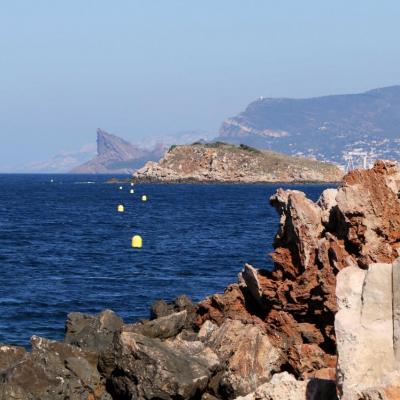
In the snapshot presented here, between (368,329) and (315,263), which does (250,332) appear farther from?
(368,329)

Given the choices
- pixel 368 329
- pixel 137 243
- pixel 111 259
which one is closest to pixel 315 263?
pixel 368 329

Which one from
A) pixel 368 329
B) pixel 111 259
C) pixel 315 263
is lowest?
pixel 111 259

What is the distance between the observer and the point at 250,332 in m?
25.2

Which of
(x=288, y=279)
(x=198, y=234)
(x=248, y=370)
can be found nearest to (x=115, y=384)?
(x=248, y=370)

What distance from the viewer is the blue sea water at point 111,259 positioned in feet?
135

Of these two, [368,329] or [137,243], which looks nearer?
[368,329]

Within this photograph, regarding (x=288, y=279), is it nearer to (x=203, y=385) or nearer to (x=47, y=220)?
(x=203, y=385)

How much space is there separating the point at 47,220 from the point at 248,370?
262 ft

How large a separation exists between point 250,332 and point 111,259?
3743cm

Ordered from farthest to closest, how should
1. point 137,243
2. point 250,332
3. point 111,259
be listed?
point 137,243
point 111,259
point 250,332

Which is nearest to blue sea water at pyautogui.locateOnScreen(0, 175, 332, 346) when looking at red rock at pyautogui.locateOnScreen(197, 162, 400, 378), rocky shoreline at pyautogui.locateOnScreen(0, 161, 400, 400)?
rocky shoreline at pyautogui.locateOnScreen(0, 161, 400, 400)

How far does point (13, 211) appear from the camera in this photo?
120m

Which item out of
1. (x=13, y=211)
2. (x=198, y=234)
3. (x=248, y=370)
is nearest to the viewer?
(x=248, y=370)

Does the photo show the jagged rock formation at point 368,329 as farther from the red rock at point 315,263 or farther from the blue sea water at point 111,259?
the blue sea water at point 111,259
